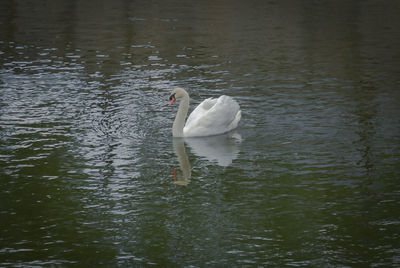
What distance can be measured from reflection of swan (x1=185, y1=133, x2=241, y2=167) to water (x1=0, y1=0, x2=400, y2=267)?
63 mm

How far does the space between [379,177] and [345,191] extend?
105 cm

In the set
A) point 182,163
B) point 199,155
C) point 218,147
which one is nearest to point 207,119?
point 218,147

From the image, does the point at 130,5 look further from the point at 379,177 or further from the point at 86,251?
the point at 86,251

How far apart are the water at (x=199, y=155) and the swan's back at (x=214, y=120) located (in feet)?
0.80

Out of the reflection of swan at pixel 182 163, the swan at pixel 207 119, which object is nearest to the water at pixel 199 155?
the reflection of swan at pixel 182 163

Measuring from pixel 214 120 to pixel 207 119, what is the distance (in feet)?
0.48

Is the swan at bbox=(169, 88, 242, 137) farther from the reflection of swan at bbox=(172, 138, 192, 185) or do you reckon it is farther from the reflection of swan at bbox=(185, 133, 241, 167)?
the reflection of swan at bbox=(172, 138, 192, 185)

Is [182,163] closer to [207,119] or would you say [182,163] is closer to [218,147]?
[218,147]

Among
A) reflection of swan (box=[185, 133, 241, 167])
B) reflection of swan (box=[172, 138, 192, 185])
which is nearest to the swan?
reflection of swan (box=[185, 133, 241, 167])

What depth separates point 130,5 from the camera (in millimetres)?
41500

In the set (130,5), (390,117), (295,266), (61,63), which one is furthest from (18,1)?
(295,266)

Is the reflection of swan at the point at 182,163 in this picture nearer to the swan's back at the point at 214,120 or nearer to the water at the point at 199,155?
the water at the point at 199,155

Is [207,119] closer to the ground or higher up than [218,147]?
higher up

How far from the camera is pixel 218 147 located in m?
15.4
